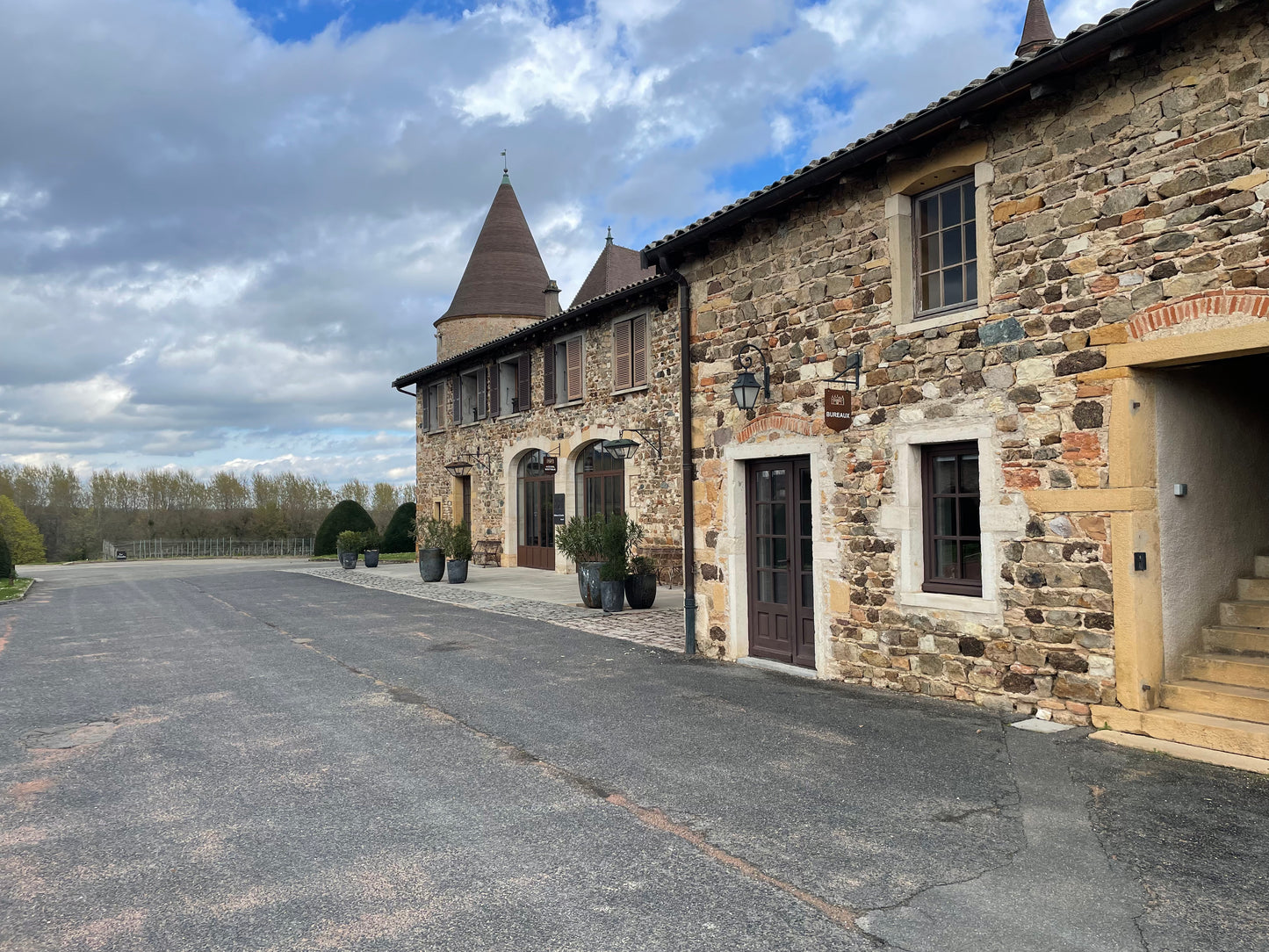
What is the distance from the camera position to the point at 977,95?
586 cm

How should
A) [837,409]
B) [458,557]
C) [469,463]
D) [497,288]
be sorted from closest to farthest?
[837,409], [458,557], [469,463], [497,288]

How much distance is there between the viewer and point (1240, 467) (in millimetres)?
6238

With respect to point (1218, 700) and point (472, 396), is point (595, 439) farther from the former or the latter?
point (1218, 700)

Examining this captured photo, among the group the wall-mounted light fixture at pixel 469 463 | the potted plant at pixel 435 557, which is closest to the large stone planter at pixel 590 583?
the potted plant at pixel 435 557

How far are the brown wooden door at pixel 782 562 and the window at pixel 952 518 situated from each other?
4.11ft

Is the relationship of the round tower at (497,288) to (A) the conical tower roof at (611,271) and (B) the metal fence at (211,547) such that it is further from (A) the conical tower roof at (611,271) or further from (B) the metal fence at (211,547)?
(B) the metal fence at (211,547)

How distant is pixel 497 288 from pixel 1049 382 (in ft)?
83.5

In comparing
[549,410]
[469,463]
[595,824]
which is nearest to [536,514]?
[549,410]

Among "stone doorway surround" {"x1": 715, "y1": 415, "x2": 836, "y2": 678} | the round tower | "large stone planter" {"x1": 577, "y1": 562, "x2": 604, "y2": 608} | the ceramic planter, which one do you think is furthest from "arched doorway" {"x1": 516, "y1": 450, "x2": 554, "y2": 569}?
"stone doorway surround" {"x1": 715, "y1": 415, "x2": 836, "y2": 678}

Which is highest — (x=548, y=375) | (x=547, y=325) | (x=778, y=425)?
(x=547, y=325)

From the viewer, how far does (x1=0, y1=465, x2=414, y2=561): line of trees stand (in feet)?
170

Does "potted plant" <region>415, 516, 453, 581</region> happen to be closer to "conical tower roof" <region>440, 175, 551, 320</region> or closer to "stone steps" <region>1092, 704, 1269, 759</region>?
"conical tower roof" <region>440, 175, 551, 320</region>

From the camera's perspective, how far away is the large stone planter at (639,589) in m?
12.6

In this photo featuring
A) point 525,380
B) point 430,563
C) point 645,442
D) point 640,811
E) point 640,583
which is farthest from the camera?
point 525,380
